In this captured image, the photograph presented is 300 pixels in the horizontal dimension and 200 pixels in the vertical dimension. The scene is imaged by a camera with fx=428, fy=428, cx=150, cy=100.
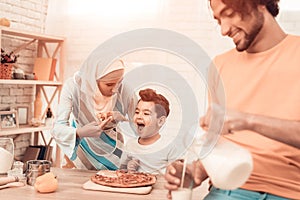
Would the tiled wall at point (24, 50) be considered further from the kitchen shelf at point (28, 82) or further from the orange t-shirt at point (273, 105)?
the orange t-shirt at point (273, 105)

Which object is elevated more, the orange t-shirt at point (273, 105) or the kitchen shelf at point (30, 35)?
the kitchen shelf at point (30, 35)

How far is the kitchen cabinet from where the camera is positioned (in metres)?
2.83

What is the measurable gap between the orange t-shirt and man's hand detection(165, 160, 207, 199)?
0.14m

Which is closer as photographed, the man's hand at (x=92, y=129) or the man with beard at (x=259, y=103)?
the man with beard at (x=259, y=103)

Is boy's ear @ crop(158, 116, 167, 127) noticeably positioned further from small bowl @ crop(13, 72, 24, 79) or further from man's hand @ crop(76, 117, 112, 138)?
small bowl @ crop(13, 72, 24, 79)

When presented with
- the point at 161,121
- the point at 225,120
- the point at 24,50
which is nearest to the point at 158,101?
the point at 161,121

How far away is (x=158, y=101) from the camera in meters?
1.84

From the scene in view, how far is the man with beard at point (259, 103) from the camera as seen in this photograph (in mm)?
1236

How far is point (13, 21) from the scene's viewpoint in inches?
115

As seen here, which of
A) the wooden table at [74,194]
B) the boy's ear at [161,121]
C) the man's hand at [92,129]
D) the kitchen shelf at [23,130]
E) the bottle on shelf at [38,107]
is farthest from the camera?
the bottle on shelf at [38,107]

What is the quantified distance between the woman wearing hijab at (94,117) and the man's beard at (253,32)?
664 mm

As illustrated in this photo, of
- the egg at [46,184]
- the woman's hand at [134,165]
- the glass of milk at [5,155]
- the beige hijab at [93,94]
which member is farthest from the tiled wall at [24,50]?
the egg at [46,184]

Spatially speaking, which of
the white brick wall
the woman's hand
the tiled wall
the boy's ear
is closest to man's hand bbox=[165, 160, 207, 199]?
the boy's ear

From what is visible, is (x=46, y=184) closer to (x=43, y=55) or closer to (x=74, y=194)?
(x=74, y=194)
